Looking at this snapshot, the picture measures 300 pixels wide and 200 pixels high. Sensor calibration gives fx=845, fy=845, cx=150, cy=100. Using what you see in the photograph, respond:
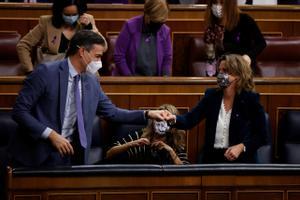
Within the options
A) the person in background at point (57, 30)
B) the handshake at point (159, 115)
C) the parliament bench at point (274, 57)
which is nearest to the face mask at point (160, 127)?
the handshake at point (159, 115)

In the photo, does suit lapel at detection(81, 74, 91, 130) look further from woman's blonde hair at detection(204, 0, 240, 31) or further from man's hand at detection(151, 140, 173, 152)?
woman's blonde hair at detection(204, 0, 240, 31)

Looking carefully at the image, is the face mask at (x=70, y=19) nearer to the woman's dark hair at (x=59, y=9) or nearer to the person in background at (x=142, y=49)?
the woman's dark hair at (x=59, y=9)

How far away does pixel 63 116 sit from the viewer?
2.54 metres

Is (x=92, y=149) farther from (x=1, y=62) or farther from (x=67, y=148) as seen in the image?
(x=1, y=62)

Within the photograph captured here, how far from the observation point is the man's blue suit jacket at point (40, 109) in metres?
2.46

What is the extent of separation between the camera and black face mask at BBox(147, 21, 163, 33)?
3.51 meters

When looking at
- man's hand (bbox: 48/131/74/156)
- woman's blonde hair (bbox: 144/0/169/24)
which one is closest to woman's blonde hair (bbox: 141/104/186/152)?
man's hand (bbox: 48/131/74/156)

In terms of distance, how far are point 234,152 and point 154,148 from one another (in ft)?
0.88

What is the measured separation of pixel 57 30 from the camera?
343 centimetres

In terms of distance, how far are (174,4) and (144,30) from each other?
0.82 meters

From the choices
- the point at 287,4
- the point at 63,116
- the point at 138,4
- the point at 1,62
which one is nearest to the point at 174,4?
the point at 138,4

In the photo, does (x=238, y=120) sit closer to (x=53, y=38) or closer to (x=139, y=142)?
(x=139, y=142)

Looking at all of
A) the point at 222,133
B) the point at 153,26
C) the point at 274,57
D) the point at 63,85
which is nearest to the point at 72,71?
the point at 63,85

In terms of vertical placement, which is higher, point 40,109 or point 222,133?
point 40,109
